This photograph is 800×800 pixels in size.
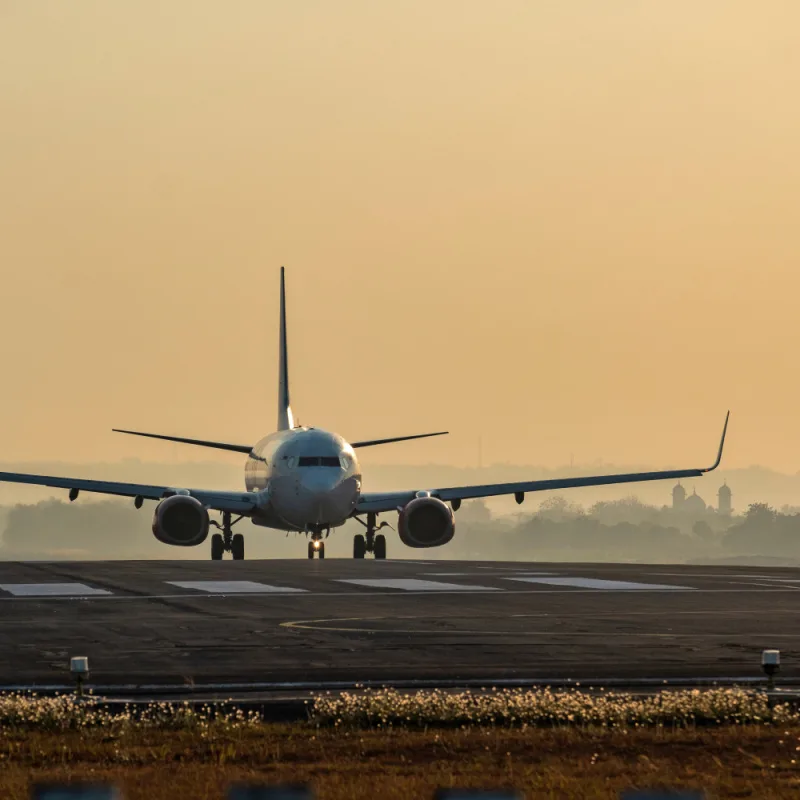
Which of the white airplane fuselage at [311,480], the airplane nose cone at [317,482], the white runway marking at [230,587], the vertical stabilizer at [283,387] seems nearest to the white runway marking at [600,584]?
the white runway marking at [230,587]

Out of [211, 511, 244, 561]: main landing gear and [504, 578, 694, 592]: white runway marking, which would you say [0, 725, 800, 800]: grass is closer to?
[504, 578, 694, 592]: white runway marking

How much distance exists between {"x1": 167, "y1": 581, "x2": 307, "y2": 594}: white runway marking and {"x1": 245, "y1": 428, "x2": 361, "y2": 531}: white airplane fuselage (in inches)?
850

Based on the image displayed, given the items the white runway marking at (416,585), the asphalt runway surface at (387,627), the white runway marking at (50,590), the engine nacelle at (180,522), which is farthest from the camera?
the engine nacelle at (180,522)

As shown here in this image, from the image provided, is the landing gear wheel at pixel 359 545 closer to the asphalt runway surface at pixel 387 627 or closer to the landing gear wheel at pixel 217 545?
the landing gear wheel at pixel 217 545

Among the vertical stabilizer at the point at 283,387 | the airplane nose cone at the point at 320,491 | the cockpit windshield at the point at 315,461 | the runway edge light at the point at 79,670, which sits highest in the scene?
the vertical stabilizer at the point at 283,387

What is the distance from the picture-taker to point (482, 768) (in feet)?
43.0

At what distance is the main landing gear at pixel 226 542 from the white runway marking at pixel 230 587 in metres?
27.4

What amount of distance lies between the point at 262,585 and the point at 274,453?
84.5ft

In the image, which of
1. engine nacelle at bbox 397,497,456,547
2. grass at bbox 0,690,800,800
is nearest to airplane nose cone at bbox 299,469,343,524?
engine nacelle at bbox 397,497,456,547

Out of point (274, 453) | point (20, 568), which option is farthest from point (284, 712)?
point (274, 453)

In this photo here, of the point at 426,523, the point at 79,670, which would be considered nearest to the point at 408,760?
the point at 79,670

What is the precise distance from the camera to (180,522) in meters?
59.0

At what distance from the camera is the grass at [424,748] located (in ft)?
40.6

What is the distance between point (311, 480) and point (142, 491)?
7628mm
